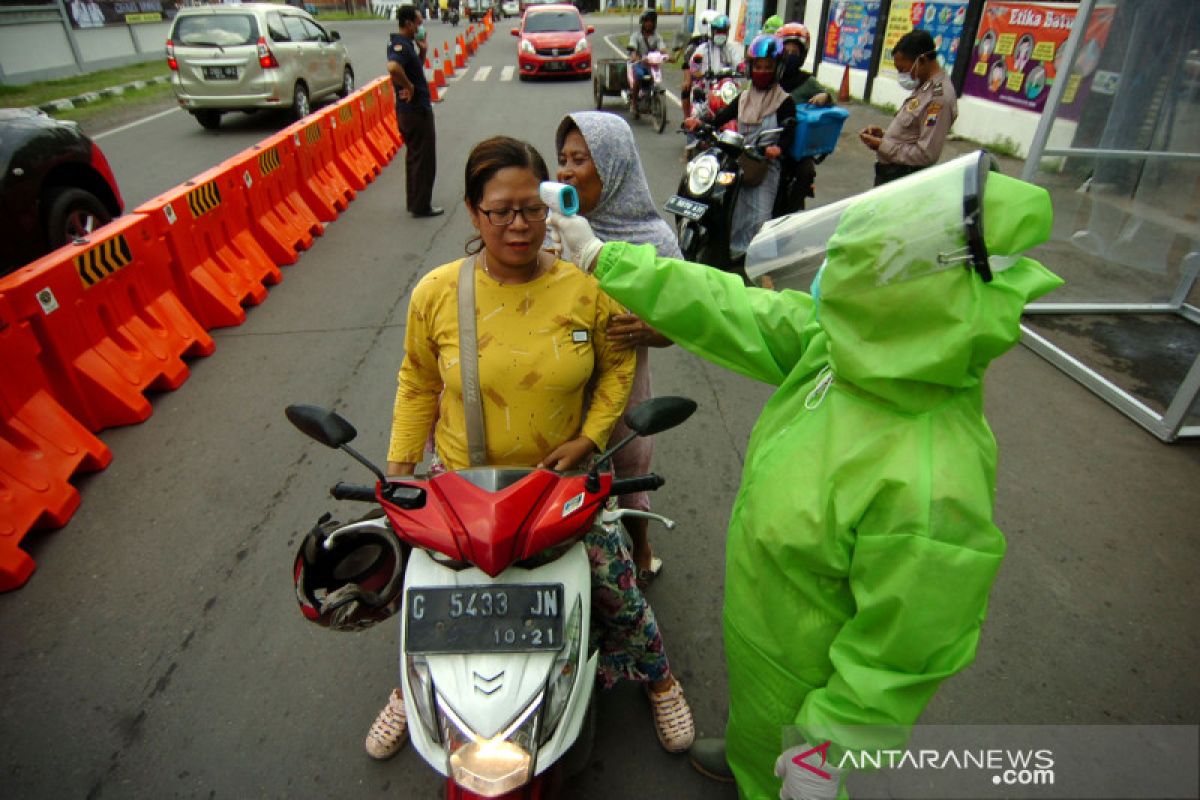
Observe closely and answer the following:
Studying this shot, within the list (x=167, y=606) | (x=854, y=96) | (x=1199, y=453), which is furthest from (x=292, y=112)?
(x=1199, y=453)

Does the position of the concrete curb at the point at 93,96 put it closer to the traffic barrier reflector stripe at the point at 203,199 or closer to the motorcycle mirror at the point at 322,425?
the traffic barrier reflector stripe at the point at 203,199

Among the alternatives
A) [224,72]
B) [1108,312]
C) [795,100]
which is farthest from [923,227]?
[224,72]

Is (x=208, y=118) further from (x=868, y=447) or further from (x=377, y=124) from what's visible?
(x=868, y=447)

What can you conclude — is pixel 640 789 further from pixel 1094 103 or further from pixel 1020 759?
pixel 1094 103

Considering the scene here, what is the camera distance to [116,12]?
62.9 feet

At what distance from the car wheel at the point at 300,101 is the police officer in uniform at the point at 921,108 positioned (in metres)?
10.6

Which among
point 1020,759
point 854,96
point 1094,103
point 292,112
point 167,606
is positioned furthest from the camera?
point 854,96

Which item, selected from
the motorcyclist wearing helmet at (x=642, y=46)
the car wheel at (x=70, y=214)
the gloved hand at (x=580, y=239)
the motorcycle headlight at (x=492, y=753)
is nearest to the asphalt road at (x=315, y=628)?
the motorcycle headlight at (x=492, y=753)

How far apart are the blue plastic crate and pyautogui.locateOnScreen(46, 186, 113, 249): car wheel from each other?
224 inches

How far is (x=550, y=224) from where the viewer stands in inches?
75.1

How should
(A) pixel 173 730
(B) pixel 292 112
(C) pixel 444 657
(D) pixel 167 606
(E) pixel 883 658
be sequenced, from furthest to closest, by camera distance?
(B) pixel 292 112 → (D) pixel 167 606 → (A) pixel 173 730 → (C) pixel 444 657 → (E) pixel 883 658

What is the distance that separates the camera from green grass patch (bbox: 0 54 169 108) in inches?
521

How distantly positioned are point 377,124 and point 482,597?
1049 cm

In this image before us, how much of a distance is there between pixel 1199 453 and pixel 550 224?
413 cm
